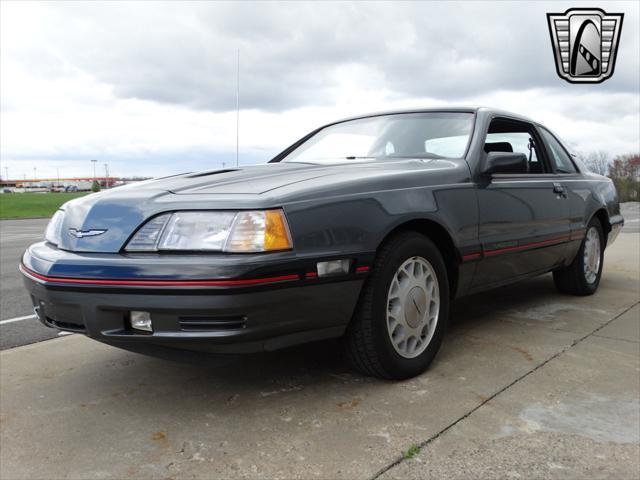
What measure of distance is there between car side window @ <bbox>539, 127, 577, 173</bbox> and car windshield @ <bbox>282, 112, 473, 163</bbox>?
1171 mm

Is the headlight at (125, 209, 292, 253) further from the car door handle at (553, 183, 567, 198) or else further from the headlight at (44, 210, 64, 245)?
the car door handle at (553, 183, 567, 198)

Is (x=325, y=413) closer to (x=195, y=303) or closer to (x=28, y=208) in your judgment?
(x=195, y=303)

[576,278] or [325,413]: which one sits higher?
[576,278]

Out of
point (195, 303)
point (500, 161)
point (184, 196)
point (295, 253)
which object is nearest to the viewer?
point (195, 303)

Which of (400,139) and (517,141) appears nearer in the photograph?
(400,139)

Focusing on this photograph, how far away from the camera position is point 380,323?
8.48 feet

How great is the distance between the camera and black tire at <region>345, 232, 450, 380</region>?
256cm

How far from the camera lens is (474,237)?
3.18 metres

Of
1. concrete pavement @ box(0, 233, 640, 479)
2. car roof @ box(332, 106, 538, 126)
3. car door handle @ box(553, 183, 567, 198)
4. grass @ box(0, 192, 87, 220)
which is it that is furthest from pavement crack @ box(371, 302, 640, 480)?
grass @ box(0, 192, 87, 220)

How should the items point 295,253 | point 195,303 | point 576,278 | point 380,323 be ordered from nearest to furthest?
point 195,303, point 295,253, point 380,323, point 576,278

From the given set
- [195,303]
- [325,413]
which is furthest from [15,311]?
[325,413]

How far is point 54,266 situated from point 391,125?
215 cm

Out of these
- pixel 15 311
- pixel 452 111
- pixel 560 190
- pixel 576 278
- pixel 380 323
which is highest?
pixel 452 111

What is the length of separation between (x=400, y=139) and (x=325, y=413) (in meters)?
1.79
